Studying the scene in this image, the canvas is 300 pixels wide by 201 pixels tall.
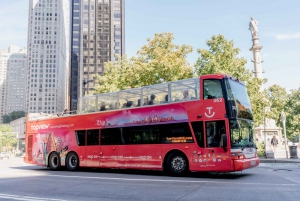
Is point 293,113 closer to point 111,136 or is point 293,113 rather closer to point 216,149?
point 111,136

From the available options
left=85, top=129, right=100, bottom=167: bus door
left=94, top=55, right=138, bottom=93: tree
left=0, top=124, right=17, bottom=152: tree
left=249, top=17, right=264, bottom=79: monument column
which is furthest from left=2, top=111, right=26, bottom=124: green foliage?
left=85, top=129, right=100, bottom=167: bus door

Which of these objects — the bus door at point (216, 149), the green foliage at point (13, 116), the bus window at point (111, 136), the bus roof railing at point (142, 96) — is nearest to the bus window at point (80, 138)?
the bus roof railing at point (142, 96)

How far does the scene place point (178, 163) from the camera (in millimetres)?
12281

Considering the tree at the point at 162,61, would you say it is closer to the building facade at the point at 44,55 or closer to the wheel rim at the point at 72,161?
the wheel rim at the point at 72,161

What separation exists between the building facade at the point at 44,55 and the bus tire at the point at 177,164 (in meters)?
137

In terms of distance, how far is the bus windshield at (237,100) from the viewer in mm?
11328

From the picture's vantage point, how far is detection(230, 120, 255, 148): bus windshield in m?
11.1

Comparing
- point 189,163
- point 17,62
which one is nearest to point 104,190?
point 189,163

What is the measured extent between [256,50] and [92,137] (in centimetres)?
3201

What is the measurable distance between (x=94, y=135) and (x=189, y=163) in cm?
591

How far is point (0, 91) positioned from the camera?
189 m

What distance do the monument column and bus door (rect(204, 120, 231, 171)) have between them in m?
30.1

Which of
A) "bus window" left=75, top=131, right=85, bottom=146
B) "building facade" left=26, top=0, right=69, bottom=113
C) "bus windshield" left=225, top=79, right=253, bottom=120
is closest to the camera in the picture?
"bus windshield" left=225, top=79, right=253, bottom=120

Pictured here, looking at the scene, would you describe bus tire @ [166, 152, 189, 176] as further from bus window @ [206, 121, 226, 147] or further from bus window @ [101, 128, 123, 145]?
bus window @ [101, 128, 123, 145]
